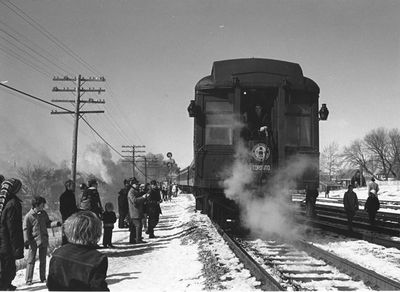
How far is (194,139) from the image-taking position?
9.43 m

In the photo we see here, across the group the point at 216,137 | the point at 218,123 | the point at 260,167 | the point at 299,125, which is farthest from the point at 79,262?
the point at 299,125

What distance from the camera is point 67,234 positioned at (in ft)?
7.81

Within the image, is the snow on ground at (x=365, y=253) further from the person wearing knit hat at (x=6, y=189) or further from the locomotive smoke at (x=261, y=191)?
the person wearing knit hat at (x=6, y=189)

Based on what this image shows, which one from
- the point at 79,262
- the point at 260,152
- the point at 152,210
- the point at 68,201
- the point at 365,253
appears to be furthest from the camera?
the point at 152,210

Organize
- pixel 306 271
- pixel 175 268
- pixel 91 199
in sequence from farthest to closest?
1. pixel 91 199
2. pixel 175 268
3. pixel 306 271

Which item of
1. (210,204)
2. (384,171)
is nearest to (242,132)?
(210,204)

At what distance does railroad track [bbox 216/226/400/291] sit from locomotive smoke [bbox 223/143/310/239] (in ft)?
3.60

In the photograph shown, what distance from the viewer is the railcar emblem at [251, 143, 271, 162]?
874 centimetres

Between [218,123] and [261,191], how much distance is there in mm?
1833

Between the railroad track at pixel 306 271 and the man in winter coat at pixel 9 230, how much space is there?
10.8ft

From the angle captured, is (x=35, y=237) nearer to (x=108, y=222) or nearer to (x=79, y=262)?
(x=108, y=222)

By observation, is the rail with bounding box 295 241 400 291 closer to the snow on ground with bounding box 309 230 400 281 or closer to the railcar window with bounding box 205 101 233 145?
the snow on ground with bounding box 309 230 400 281

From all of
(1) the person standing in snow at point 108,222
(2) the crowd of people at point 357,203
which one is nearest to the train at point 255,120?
(1) the person standing in snow at point 108,222

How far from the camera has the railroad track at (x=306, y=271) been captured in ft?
17.5
